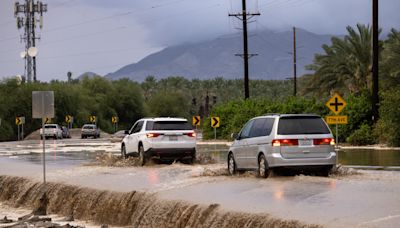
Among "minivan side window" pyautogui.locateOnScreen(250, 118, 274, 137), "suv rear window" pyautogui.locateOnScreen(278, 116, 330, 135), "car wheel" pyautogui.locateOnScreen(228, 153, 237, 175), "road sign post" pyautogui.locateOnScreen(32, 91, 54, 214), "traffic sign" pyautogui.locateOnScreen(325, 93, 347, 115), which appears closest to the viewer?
"suv rear window" pyautogui.locateOnScreen(278, 116, 330, 135)

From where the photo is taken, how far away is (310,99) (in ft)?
175

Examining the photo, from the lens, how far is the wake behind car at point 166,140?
28.9 meters

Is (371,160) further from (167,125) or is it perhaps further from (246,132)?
(246,132)

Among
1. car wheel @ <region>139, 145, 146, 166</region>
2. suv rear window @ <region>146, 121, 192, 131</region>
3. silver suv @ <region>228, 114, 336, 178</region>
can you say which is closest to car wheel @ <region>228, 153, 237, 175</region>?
silver suv @ <region>228, 114, 336, 178</region>

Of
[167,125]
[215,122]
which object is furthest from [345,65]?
[167,125]

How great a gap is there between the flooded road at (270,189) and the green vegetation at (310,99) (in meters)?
19.7

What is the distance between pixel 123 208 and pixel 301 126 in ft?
16.9

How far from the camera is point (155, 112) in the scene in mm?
140500

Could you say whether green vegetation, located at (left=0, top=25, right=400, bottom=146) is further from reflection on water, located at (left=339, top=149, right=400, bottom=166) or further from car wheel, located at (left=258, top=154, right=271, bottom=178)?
car wheel, located at (left=258, top=154, right=271, bottom=178)

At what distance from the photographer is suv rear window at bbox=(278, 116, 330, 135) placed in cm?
2106

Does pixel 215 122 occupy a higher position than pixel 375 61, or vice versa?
pixel 375 61

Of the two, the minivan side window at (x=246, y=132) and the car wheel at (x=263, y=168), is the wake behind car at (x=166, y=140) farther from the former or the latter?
the car wheel at (x=263, y=168)

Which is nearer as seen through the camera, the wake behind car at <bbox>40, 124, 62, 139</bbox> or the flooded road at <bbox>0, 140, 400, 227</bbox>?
the flooded road at <bbox>0, 140, 400, 227</bbox>

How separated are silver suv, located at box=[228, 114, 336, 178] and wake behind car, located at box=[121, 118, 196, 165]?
7358 mm
